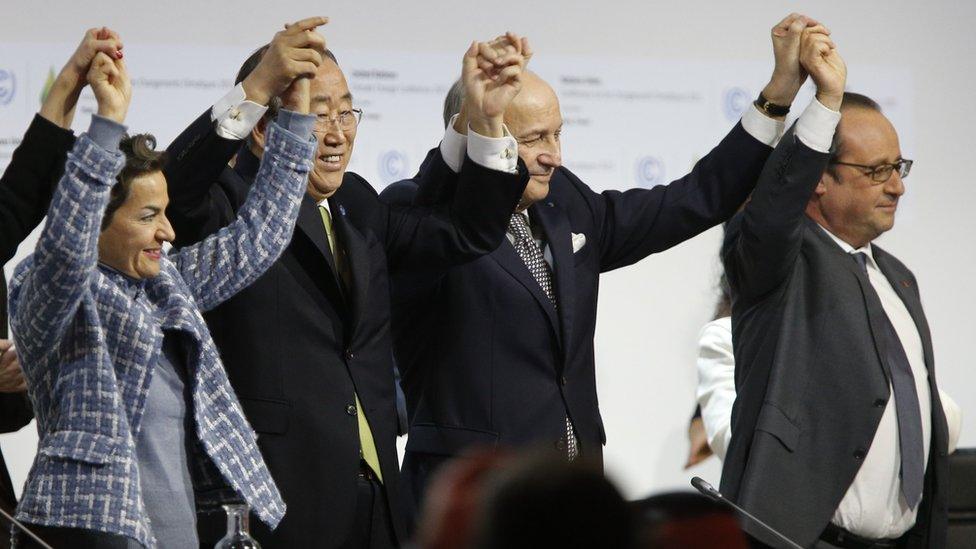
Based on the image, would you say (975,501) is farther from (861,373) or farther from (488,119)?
(488,119)

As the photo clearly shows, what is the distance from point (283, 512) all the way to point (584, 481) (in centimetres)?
134

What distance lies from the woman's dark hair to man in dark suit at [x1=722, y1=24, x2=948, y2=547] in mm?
1167

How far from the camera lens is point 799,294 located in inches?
117

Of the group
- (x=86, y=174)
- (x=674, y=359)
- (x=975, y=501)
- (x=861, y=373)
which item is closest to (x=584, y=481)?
(x=86, y=174)

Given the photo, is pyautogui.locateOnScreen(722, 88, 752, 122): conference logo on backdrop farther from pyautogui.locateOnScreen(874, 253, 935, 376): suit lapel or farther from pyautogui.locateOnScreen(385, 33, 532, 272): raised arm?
pyautogui.locateOnScreen(385, 33, 532, 272): raised arm

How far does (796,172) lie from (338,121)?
2.84 ft

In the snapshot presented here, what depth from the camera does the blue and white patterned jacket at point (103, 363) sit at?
2080 millimetres

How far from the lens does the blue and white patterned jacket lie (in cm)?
208

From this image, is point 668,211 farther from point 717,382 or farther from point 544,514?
point 544,514

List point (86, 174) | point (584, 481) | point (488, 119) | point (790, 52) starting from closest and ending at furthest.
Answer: point (584, 481), point (86, 174), point (488, 119), point (790, 52)

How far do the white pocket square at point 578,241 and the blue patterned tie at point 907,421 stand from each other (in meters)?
0.64

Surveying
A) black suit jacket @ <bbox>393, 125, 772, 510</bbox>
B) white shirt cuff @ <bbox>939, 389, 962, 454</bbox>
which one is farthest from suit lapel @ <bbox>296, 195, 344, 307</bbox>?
white shirt cuff @ <bbox>939, 389, 962, 454</bbox>

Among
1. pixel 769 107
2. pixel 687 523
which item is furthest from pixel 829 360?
pixel 687 523

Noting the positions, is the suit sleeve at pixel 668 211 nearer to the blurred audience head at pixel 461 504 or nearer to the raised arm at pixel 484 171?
the raised arm at pixel 484 171
